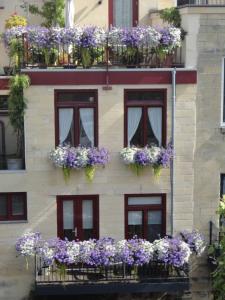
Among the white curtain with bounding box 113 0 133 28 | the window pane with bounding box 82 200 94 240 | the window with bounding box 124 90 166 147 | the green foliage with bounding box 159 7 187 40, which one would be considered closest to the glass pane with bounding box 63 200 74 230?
the window pane with bounding box 82 200 94 240

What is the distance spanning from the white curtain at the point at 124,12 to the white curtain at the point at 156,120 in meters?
3.92

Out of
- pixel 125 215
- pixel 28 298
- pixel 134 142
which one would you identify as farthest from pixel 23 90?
pixel 28 298

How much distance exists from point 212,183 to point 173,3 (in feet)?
19.7

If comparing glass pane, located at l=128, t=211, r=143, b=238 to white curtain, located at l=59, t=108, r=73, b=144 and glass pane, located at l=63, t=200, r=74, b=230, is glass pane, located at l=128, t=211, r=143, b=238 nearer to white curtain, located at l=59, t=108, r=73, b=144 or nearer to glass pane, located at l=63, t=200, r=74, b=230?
glass pane, located at l=63, t=200, r=74, b=230

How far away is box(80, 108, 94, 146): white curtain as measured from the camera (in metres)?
17.0

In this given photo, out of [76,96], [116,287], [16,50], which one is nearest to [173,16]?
[76,96]

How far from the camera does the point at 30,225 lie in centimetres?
1734

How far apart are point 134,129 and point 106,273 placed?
13.3ft

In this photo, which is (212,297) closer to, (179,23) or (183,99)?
(183,99)

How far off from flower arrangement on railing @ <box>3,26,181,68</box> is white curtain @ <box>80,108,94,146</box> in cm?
122

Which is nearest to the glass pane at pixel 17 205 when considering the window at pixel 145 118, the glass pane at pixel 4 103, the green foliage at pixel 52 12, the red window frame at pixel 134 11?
the glass pane at pixel 4 103

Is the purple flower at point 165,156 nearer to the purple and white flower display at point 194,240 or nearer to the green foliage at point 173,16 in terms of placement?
the purple and white flower display at point 194,240

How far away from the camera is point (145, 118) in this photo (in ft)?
56.4

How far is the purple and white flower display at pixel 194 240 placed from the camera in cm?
1742
